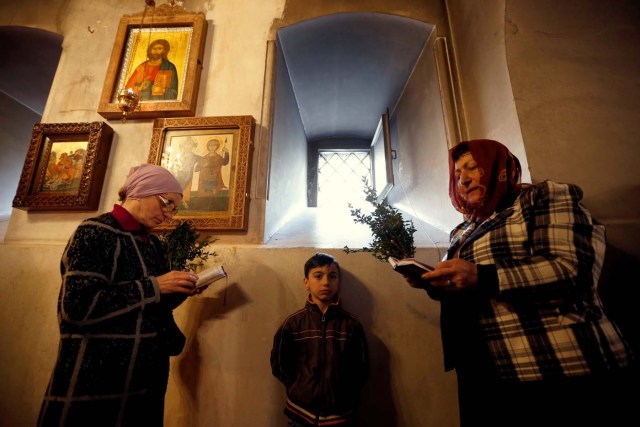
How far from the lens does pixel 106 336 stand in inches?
46.1

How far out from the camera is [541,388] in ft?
3.16

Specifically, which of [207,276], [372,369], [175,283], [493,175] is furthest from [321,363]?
[493,175]

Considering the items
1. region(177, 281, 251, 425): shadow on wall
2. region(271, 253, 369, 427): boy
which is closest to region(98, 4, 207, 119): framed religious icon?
region(177, 281, 251, 425): shadow on wall

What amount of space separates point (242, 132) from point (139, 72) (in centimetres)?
142

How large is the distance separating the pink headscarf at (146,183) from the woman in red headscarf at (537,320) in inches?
53.2

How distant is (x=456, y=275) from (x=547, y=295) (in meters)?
0.31

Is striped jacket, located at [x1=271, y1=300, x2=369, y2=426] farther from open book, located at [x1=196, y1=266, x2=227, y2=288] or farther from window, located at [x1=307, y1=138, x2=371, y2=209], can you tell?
window, located at [x1=307, y1=138, x2=371, y2=209]

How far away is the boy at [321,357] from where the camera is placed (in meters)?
1.54

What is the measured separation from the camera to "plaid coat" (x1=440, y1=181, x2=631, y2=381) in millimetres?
950

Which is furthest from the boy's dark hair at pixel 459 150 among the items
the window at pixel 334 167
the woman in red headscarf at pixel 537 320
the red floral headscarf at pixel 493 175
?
the window at pixel 334 167

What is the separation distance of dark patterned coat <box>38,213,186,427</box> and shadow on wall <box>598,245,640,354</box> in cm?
247

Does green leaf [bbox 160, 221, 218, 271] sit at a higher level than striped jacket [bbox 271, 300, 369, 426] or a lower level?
higher

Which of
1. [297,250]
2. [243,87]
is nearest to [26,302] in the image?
[297,250]

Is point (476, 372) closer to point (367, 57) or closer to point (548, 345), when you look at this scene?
point (548, 345)
